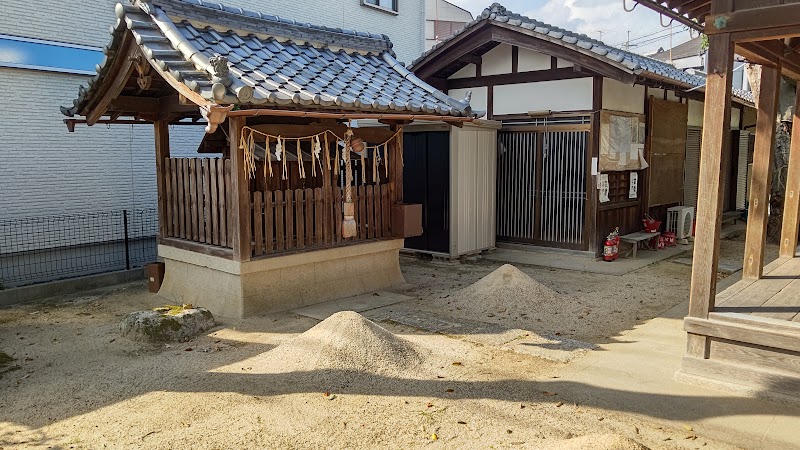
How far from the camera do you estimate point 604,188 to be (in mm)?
11836

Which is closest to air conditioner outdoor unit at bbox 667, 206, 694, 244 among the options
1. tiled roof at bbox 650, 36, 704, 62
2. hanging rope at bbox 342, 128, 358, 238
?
hanging rope at bbox 342, 128, 358, 238

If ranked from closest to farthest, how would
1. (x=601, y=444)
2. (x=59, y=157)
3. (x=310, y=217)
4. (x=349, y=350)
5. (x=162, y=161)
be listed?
(x=601, y=444) < (x=349, y=350) < (x=310, y=217) < (x=162, y=161) < (x=59, y=157)

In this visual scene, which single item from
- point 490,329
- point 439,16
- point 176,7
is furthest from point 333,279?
point 439,16

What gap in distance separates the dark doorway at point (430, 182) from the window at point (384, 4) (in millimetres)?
7880

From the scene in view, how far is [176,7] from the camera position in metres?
7.77

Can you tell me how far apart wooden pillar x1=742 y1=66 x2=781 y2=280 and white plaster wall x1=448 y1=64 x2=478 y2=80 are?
7.08m

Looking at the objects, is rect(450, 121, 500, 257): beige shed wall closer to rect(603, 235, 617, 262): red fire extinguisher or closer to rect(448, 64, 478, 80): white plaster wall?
rect(448, 64, 478, 80): white plaster wall

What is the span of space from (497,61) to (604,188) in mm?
3510

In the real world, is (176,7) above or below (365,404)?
above

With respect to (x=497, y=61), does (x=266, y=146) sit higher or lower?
lower

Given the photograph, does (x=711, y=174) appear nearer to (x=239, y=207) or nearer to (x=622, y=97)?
(x=239, y=207)

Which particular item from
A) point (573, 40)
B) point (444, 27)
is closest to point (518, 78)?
point (573, 40)

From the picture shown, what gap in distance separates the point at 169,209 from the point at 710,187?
24.0ft

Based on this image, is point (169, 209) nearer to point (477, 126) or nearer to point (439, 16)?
point (477, 126)
